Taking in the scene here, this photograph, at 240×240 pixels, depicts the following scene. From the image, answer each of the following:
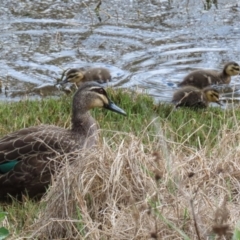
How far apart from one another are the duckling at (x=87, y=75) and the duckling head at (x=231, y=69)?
1.05 meters

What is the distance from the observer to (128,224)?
12.9 ft

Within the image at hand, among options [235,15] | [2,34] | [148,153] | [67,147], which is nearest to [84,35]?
[2,34]

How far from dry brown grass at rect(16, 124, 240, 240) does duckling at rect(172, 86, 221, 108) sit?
7.28ft

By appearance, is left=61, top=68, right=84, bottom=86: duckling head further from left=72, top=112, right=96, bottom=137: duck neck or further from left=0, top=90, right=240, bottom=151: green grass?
left=72, top=112, right=96, bottom=137: duck neck

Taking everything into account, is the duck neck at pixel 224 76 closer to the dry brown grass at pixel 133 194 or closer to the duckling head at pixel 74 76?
the duckling head at pixel 74 76

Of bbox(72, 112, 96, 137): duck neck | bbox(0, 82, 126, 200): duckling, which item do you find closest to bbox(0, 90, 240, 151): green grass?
bbox(72, 112, 96, 137): duck neck

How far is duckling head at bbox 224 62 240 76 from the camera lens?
25.1 feet

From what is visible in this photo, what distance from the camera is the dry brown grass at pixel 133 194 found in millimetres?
3877

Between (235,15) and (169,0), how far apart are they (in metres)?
0.87

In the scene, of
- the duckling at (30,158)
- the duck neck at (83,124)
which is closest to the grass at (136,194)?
the duckling at (30,158)

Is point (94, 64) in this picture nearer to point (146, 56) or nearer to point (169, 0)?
point (146, 56)

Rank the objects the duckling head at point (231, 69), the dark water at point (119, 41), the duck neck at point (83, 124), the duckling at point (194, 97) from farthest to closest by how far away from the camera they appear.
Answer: the dark water at point (119, 41) → the duckling head at point (231, 69) → the duckling at point (194, 97) → the duck neck at point (83, 124)

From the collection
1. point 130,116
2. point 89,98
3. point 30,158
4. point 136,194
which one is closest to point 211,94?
point 130,116

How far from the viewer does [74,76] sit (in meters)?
7.57
